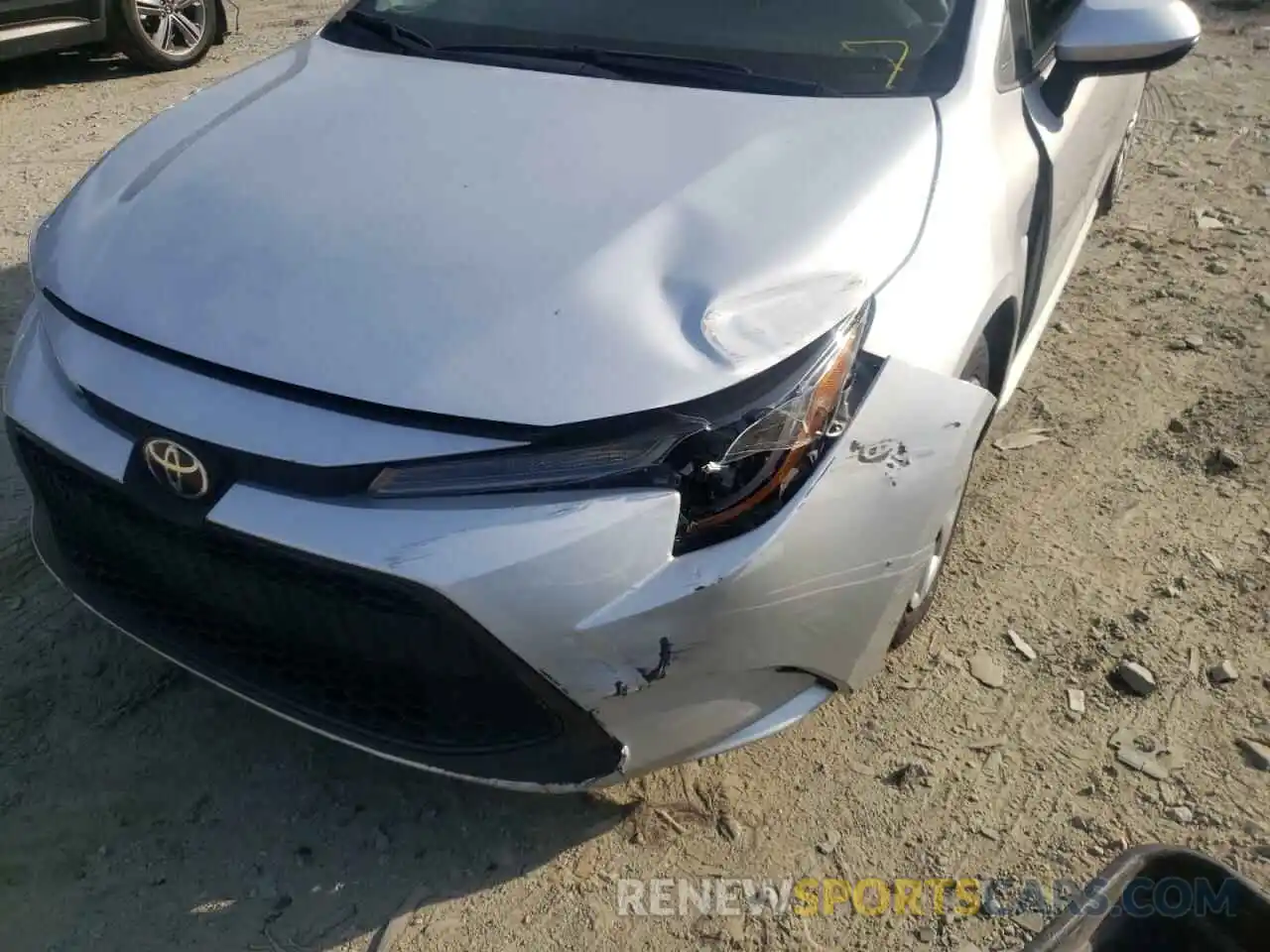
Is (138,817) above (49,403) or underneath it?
underneath

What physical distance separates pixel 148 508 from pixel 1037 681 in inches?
73.1

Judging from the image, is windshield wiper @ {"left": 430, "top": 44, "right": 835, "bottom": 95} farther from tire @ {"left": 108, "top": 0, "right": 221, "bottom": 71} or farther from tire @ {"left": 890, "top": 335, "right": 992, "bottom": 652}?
tire @ {"left": 108, "top": 0, "right": 221, "bottom": 71}

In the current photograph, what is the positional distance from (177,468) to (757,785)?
49.9 inches

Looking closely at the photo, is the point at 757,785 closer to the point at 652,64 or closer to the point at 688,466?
the point at 688,466

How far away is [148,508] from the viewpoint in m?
1.82

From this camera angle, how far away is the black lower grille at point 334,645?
1.74 metres

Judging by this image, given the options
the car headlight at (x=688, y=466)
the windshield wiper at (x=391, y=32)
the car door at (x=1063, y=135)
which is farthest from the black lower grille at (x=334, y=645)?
the car door at (x=1063, y=135)

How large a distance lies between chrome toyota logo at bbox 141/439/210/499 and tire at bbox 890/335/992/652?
1.38m

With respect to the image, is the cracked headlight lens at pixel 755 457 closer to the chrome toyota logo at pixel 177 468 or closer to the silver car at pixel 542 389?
the silver car at pixel 542 389

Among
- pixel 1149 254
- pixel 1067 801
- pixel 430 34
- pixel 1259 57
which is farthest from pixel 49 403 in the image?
pixel 1259 57

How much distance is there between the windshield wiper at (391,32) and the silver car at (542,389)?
0.31 m

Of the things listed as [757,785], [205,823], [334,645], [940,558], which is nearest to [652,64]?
[940,558]

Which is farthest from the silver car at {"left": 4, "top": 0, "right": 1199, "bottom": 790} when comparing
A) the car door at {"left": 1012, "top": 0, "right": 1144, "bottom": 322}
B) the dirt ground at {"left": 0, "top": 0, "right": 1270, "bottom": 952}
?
the dirt ground at {"left": 0, "top": 0, "right": 1270, "bottom": 952}

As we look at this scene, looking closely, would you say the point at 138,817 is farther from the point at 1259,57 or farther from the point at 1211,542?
the point at 1259,57
